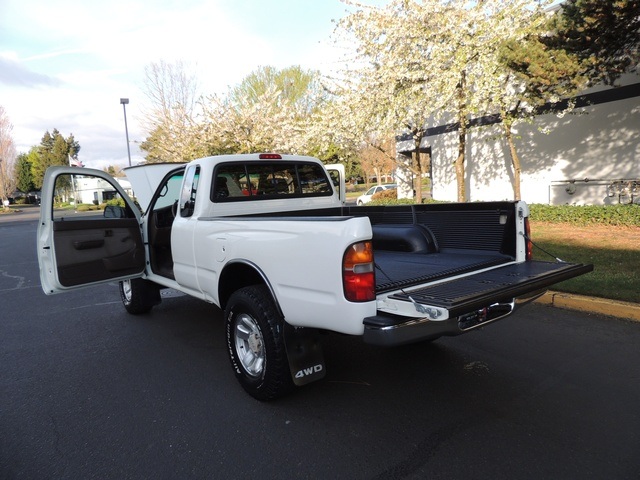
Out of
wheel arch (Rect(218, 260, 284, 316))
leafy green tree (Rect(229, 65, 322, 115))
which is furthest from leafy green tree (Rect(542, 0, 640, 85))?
leafy green tree (Rect(229, 65, 322, 115))

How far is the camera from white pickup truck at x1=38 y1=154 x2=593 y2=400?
2.57 meters

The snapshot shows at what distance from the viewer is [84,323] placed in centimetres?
579

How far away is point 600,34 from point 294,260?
800 centimetres

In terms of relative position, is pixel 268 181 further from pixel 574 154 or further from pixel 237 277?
pixel 574 154

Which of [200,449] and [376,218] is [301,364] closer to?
[200,449]

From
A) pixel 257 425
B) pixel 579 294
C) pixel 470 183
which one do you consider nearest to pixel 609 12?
pixel 579 294

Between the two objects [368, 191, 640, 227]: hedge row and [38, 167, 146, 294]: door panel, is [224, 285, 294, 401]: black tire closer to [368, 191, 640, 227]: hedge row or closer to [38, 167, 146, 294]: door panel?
[38, 167, 146, 294]: door panel

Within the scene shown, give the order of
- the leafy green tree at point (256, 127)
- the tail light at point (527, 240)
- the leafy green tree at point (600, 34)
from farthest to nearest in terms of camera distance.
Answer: the leafy green tree at point (256, 127)
the leafy green tree at point (600, 34)
the tail light at point (527, 240)

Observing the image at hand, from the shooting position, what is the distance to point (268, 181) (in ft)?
16.1

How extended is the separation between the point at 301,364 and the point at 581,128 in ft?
48.6

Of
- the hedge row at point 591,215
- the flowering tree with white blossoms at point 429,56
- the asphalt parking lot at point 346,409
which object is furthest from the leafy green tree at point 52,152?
the asphalt parking lot at point 346,409

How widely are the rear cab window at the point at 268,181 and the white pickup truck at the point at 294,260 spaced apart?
0.01 m

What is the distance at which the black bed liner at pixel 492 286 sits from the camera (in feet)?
8.17

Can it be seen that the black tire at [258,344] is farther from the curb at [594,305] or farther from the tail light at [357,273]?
the curb at [594,305]
